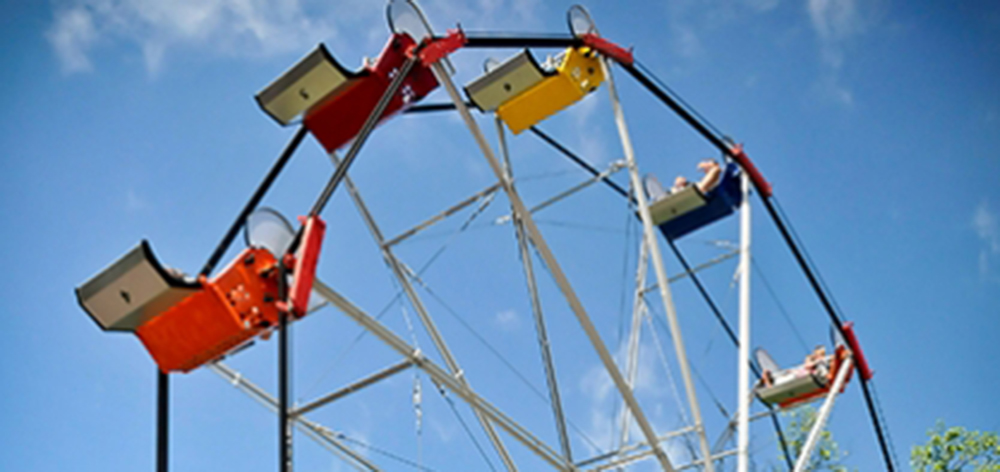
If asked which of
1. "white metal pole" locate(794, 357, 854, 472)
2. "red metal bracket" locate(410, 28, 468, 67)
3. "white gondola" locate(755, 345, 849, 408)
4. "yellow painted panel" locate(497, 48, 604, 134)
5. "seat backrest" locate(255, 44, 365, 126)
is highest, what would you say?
"yellow painted panel" locate(497, 48, 604, 134)

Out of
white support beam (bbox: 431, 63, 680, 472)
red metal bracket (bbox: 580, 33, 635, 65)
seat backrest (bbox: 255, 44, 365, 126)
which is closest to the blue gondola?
red metal bracket (bbox: 580, 33, 635, 65)

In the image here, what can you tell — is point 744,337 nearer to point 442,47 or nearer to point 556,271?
point 556,271

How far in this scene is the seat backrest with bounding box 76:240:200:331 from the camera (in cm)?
1223

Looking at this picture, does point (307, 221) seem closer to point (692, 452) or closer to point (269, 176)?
point (269, 176)

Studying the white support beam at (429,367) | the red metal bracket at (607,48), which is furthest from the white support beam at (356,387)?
the red metal bracket at (607,48)

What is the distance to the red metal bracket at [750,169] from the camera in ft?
68.0

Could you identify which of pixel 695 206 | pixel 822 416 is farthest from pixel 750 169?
pixel 822 416

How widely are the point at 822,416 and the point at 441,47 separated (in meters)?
10.6

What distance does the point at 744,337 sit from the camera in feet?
56.9

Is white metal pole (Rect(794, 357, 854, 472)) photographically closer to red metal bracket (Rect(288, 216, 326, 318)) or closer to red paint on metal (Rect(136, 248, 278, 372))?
red metal bracket (Rect(288, 216, 326, 318))

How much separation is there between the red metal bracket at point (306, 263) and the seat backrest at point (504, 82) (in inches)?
258

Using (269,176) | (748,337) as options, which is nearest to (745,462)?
(748,337)

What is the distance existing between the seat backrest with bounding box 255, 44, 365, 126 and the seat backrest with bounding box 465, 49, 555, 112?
3629mm

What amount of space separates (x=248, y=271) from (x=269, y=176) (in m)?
2.11
